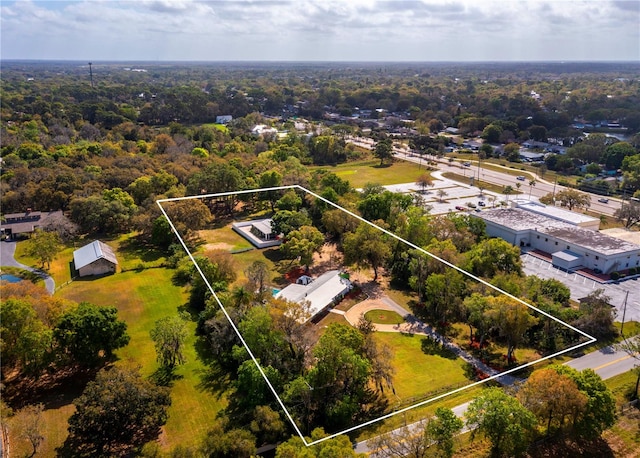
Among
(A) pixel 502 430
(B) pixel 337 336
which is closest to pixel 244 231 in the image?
(B) pixel 337 336

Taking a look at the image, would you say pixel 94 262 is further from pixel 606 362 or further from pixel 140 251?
pixel 606 362

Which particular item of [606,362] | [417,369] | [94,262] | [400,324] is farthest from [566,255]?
[94,262]

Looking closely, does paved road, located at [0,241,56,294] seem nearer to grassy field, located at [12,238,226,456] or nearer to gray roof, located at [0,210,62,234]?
grassy field, located at [12,238,226,456]

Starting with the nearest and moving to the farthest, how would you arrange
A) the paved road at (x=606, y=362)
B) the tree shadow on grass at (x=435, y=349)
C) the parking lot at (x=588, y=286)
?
the tree shadow on grass at (x=435, y=349), the paved road at (x=606, y=362), the parking lot at (x=588, y=286)

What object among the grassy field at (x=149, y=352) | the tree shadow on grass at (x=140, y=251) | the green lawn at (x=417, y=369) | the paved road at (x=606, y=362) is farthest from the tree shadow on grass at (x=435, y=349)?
the tree shadow on grass at (x=140, y=251)

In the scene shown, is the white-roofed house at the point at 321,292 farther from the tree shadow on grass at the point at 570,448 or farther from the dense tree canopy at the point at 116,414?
the tree shadow on grass at the point at 570,448

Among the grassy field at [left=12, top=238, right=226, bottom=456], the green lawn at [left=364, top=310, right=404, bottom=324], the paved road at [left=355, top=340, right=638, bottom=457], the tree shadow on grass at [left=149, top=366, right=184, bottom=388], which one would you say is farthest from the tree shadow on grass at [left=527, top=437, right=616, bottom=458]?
the tree shadow on grass at [left=149, top=366, right=184, bottom=388]
